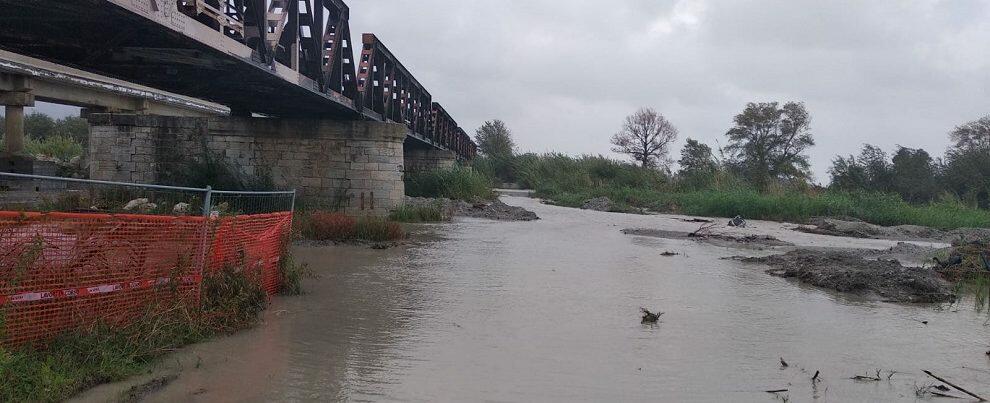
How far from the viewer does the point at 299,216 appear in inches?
638

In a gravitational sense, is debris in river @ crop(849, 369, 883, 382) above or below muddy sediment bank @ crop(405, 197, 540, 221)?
below

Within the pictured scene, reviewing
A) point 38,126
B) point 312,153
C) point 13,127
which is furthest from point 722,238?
point 38,126

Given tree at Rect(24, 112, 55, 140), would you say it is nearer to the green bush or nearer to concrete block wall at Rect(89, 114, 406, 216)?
concrete block wall at Rect(89, 114, 406, 216)

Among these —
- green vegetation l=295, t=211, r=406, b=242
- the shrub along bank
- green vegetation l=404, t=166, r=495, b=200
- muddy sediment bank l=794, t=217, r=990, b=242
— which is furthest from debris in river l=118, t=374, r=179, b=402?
green vegetation l=404, t=166, r=495, b=200

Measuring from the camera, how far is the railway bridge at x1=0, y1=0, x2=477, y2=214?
11016mm

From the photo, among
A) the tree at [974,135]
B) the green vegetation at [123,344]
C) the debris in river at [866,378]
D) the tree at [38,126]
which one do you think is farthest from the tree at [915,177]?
the tree at [38,126]

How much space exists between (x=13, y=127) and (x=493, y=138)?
244 feet

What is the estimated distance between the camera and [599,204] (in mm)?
37000

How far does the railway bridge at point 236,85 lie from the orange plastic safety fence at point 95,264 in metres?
4.10

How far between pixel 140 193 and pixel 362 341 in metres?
10.9

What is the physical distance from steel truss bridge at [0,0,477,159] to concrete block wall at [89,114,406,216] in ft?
2.15

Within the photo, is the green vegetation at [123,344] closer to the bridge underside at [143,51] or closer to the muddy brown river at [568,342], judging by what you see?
the muddy brown river at [568,342]

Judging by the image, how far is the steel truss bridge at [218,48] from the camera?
10.1 meters

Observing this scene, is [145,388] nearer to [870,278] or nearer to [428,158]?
[870,278]
